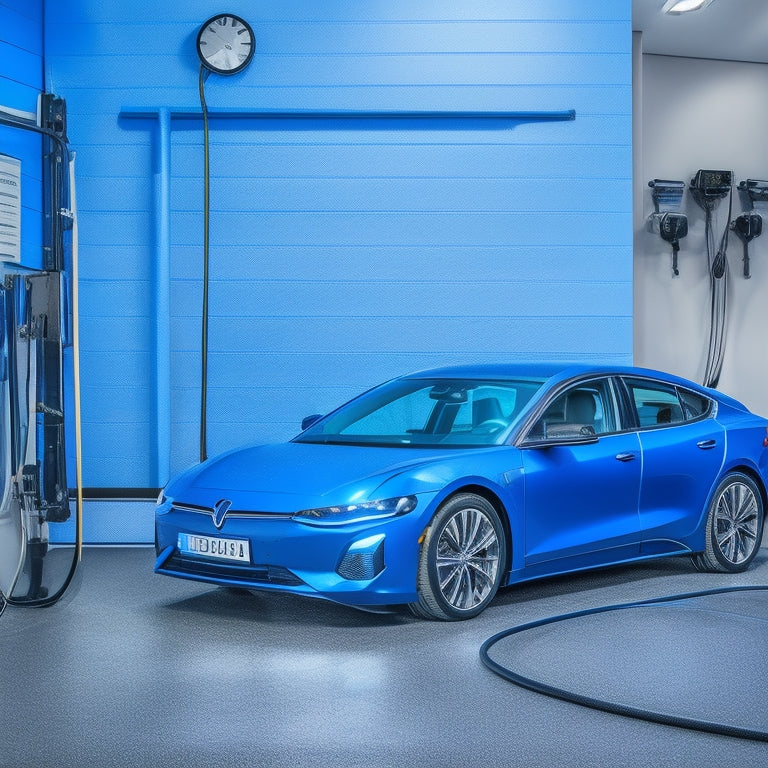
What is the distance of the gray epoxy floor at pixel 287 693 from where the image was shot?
11.4 ft

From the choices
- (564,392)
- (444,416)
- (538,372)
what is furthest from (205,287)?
(564,392)

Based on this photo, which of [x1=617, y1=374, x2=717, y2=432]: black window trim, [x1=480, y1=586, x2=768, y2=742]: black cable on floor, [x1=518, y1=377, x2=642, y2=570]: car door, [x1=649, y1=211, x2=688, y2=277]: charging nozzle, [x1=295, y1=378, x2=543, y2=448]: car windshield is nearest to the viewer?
[x1=480, y1=586, x2=768, y2=742]: black cable on floor

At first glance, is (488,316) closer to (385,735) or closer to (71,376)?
(71,376)

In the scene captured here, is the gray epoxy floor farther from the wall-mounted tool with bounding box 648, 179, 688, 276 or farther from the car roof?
the wall-mounted tool with bounding box 648, 179, 688, 276

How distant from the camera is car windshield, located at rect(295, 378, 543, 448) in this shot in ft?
19.2

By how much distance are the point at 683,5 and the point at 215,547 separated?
21.1ft

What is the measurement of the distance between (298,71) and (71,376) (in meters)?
3.17

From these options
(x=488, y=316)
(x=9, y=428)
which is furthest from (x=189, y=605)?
(x=488, y=316)

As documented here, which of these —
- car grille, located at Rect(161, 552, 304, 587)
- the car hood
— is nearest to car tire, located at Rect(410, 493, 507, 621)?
the car hood

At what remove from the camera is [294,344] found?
8414 mm

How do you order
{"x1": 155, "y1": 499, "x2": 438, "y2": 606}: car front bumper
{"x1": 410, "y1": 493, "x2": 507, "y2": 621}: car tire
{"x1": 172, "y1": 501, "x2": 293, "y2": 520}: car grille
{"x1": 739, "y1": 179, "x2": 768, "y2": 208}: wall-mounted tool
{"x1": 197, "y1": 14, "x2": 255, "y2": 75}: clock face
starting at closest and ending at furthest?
{"x1": 155, "y1": 499, "x2": 438, "y2": 606}: car front bumper → {"x1": 172, "y1": 501, "x2": 293, "y2": 520}: car grille → {"x1": 410, "y1": 493, "x2": 507, "y2": 621}: car tire → {"x1": 197, "y1": 14, "x2": 255, "y2": 75}: clock face → {"x1": 739, "y1": 179, "x2": 768, "y2": 208}: wall-mounted tool

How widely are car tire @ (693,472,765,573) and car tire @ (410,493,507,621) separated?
68.3 inches

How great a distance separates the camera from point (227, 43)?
845cm

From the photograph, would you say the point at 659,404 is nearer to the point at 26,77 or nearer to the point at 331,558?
the point at 331,558
